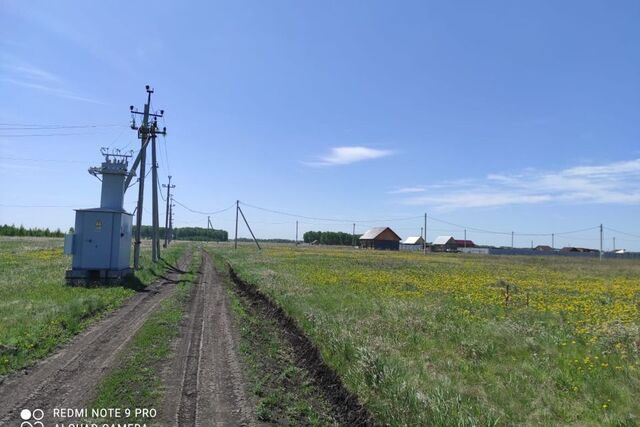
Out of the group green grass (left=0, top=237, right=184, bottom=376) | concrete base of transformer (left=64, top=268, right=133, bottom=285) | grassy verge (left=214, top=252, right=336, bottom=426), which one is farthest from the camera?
concrete base of transformer (left=64, top=268, right=133, bottom=285)

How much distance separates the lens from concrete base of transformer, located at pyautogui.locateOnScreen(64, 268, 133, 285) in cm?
2000

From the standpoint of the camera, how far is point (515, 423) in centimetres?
534

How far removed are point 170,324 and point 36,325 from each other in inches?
113

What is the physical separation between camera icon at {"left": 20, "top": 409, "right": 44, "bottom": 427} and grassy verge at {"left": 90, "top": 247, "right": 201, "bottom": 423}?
22.7 inches

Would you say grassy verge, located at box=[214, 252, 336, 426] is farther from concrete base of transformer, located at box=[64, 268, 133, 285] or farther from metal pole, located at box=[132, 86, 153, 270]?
metal pole, located at box=[132, 86, 153, 270]

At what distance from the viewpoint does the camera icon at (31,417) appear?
5340 millimetres

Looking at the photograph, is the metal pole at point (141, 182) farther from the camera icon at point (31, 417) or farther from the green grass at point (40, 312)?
the camera icon at point (31, 417)

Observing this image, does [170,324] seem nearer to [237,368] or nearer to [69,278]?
[237,368]

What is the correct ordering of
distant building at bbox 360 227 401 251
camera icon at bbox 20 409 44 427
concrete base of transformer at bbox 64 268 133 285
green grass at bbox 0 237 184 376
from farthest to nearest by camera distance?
distant building at bbox 360 227 401 251 < concrete base of transformer at bbox 64 268 133 285 < green grass at bbox 0 237 184 376 < camera icon at bbox 20 409 44 427

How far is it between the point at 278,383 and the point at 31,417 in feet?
10.9

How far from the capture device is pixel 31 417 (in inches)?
218

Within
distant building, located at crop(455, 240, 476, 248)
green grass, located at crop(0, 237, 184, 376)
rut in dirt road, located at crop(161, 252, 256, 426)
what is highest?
distant building, located at crop(455, 240, 476, 248)

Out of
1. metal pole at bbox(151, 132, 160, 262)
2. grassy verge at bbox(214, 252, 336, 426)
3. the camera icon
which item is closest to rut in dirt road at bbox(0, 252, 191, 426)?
the camera icon

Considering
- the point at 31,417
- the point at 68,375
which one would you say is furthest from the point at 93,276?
the point at 31,417
